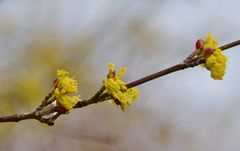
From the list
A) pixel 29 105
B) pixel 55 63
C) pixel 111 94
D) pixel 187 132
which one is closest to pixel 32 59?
pixel 55 63

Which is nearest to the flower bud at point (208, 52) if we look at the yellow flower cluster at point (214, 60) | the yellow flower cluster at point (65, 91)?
the yellow flower cluster at point (214, 60)

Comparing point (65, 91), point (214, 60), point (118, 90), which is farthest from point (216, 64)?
point (65, 91)

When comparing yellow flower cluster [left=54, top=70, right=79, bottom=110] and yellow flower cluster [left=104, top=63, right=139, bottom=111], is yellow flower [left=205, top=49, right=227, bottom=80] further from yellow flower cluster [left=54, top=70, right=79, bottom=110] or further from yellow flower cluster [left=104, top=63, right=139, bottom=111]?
yellow flower cluster [left=54, top=70, right=79, bottom=110]

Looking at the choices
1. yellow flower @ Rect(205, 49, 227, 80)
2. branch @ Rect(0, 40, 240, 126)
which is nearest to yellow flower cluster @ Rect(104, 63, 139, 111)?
branch @ Rect(0, 40, 240, 126)

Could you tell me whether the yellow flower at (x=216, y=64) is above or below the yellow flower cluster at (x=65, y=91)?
below

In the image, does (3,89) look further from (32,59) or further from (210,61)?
(210,61)

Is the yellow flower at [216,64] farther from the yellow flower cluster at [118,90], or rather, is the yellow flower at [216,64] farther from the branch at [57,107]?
the yellow flower cluster at [118,90]

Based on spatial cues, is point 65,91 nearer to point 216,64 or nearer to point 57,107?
point 57,107
